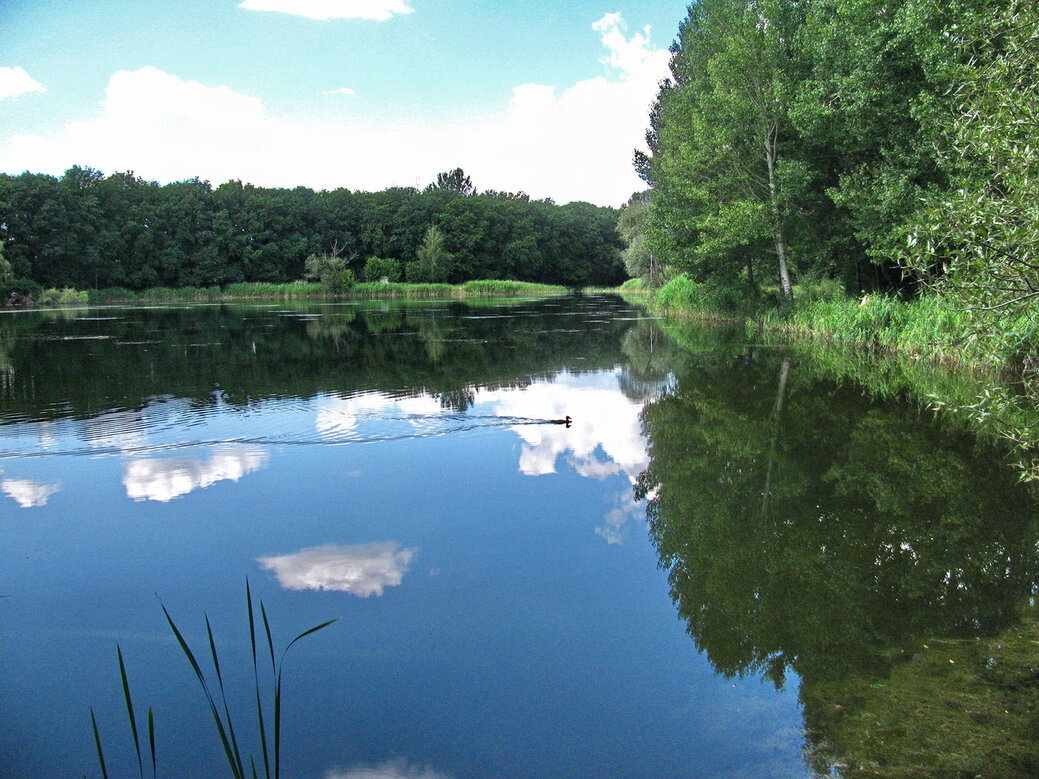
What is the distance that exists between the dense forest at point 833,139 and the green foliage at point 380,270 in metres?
47.6

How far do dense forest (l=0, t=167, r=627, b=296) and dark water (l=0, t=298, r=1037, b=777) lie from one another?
49905mm

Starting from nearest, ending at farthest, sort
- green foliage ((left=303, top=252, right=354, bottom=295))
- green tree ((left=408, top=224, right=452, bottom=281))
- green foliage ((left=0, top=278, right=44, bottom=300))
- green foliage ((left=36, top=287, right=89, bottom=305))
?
Result: green foliage ((left=0, top=278, right=44, bottom=300))
green foliage ((left=36, top=287, right=89, bottom=305))
green foliage ((left=303, top=252, right=354, bottom=295))
green tree ((left=408, top=224, right=452, bottom=281))

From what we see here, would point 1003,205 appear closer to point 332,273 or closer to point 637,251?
point 637,251

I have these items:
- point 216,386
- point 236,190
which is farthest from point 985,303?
point 236,190

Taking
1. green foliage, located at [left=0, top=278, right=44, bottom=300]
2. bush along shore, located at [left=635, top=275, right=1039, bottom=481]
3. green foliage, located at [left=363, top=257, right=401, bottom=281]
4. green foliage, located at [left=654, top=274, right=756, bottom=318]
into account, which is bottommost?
bush along shore, located at [left=635, top=275, right=1039, bottom=481]

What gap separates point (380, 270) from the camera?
73.6 metres

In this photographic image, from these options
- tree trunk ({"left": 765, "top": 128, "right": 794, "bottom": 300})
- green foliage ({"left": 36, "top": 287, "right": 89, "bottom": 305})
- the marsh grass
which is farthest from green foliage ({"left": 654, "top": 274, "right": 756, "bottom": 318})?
green foliage ({"left": 36, "top": 287, "right": 89, "bottom": 305})

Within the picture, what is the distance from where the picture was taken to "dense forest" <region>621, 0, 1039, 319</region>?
5746mm

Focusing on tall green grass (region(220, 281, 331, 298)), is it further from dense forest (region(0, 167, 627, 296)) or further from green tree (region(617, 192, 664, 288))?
green tree (region(617, 192, 664, 288))

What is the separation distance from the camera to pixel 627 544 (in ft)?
19.6

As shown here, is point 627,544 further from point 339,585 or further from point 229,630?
point 229,630

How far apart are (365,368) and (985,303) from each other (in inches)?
492

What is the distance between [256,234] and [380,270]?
1649cm

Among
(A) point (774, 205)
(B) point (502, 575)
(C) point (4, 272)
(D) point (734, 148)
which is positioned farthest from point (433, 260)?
(B) point (502, 575)
